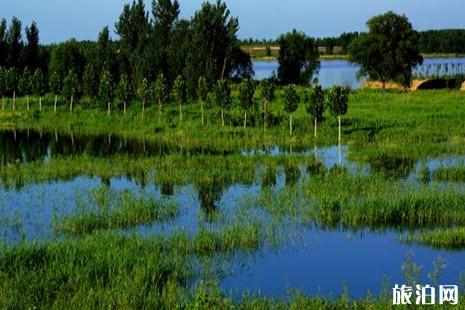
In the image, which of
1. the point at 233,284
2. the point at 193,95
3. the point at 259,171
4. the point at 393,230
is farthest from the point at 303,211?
the point at 193,95

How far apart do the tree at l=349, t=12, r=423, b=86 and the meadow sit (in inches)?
676

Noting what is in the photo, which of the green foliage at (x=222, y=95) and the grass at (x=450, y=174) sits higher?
the green foliage at (x=222, y=95)

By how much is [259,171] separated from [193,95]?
30.7m

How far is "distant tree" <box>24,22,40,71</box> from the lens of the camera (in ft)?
274

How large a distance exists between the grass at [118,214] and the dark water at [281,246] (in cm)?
51

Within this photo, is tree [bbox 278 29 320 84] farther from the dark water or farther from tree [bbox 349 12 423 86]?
the dark water

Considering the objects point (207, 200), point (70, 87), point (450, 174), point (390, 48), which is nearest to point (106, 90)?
point (70, 87)

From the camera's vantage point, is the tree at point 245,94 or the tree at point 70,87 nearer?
the tree at point 245,94

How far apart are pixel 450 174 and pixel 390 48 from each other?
41295 millimetres

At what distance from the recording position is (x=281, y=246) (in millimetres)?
19062

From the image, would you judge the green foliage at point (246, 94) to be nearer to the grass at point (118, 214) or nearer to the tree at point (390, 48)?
the grass at point (118, 214)

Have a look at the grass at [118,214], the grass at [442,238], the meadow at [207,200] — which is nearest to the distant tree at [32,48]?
the meadow at [207,200]

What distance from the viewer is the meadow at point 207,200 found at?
46.9 feet

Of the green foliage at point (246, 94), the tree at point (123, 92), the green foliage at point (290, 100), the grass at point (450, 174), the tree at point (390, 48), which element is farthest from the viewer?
the tree at point (390, 48)
